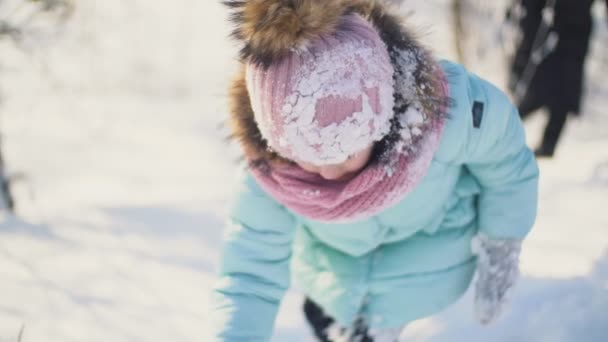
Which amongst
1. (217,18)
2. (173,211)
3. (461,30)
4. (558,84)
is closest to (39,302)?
(173,211)

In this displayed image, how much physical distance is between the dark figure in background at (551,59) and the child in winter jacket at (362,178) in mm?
1289

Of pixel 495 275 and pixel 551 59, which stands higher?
pixel 495 275

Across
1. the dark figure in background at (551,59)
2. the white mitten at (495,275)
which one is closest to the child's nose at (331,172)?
the white mitten at (495,275)

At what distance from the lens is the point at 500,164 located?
1.21 metres

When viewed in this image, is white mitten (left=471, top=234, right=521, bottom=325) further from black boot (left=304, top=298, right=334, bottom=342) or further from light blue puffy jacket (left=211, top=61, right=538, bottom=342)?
black boot (left=304, top=298, right=334, bottom=342)

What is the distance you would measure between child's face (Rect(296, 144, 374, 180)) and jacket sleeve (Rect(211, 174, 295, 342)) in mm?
193

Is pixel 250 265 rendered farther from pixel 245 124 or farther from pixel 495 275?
pixel 495 275

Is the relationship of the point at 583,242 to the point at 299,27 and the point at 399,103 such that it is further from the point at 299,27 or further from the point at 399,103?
the point at 299,27

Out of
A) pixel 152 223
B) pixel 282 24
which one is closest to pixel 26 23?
pixel 152 223

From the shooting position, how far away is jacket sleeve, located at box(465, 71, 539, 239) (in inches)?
45.4

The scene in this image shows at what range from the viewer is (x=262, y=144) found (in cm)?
112

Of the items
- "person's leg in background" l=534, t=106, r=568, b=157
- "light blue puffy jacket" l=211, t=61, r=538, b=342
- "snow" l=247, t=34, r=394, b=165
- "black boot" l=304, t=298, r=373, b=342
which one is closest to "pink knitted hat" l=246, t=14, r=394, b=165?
"snow" l=247, t=34, r=394, b=165

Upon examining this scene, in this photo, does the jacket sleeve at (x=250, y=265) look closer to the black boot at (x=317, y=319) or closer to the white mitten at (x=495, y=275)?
the black boot at (x=317, y=319)

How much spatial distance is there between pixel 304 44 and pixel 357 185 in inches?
11.4
